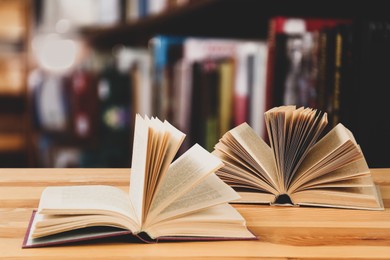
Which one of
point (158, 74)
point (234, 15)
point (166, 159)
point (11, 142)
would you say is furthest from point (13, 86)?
point (166, 159)

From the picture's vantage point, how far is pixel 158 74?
2127mm

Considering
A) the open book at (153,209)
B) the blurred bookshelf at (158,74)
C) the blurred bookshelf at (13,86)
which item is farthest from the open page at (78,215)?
the blurred bookshelf at (13,86)

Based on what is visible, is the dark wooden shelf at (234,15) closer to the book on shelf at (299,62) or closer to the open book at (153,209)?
the book on shelf at (299,62)

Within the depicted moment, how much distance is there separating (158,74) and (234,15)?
0.33 metres

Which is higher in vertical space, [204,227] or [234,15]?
[234,15]

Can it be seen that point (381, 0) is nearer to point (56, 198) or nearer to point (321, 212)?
point (321, 212)

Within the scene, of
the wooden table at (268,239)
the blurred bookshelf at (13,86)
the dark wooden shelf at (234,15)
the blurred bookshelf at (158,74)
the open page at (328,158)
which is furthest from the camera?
the blurred bookshelf at (13,86)

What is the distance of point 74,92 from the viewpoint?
2.69 metres

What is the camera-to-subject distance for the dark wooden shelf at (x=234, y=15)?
198 cm

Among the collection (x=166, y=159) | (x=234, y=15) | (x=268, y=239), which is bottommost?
(x=268, y=239)

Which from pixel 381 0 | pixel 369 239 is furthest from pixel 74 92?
pixel 369 239

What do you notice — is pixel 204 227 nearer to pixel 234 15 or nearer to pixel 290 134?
pixel 290 134

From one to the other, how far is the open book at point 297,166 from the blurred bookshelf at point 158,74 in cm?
46

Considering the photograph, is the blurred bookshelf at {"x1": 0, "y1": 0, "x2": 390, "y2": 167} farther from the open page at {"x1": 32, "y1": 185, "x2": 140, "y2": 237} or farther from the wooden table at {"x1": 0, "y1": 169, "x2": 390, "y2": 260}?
the open page at {"x1": 32, "y1": 185, "x2": 140, "y2": 237}
